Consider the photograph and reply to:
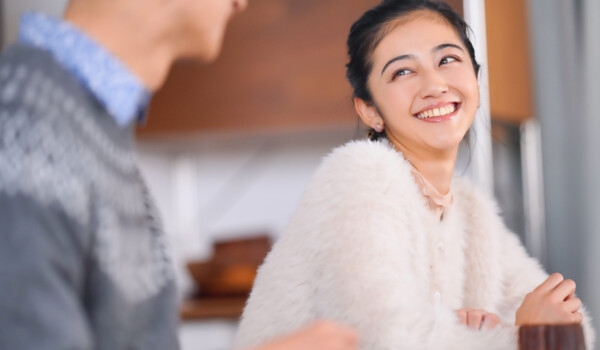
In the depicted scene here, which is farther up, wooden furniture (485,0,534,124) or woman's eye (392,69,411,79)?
wooden furniture (485,0,534,124)

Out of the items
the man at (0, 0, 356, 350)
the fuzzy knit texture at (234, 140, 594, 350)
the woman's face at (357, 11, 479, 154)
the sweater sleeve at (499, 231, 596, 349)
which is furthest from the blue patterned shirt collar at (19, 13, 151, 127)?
the sweater sleeve at (499, 231, 596, 349)

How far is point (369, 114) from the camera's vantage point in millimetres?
1083

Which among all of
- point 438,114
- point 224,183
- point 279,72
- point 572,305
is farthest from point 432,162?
point 224,183

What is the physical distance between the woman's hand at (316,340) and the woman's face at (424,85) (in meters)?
0.44

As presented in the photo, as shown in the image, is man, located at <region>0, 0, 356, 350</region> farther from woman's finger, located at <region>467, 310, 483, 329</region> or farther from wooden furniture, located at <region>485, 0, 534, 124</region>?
wooden furniture, located at <region>485, 0, 534, 124</region>

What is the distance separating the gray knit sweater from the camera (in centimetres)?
48

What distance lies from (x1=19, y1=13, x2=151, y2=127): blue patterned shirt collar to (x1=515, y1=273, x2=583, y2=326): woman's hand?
0.57m

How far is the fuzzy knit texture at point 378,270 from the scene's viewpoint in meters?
0.83

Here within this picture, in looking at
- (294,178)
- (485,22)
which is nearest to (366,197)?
(485,22)

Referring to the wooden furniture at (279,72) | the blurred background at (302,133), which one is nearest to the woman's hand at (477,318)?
the blurred background at (302,133)

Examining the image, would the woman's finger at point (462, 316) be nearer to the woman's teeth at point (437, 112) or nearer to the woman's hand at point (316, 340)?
the woman's teeth at point (437, 112)

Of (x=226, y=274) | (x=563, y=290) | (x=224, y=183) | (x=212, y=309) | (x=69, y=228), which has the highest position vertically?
(x=224, y=183)

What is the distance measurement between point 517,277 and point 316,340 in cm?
60

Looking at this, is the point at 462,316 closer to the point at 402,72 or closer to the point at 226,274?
the point at 402,72
